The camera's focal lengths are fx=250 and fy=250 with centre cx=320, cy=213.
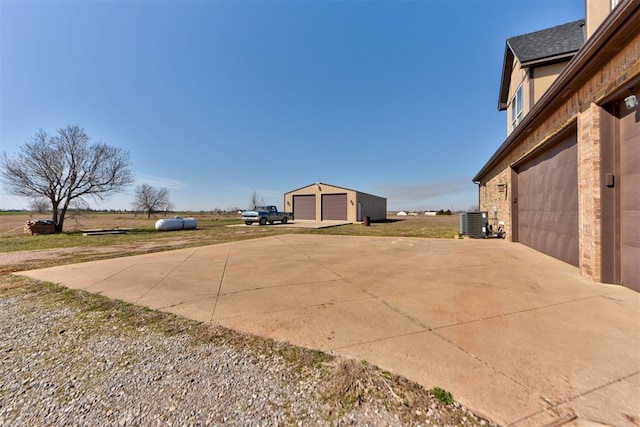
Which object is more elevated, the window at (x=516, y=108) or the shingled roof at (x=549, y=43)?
the shingled roof at (x=549, y=43)

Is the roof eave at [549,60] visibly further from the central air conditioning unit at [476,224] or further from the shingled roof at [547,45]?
the central air conditioning unit at [476,224]

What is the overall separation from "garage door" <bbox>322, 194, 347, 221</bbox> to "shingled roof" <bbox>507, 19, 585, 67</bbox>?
21958 mm

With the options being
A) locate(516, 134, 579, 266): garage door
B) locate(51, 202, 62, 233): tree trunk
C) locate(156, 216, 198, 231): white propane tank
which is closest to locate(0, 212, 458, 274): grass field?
locate(51, 202, 62, 233): tree trunk

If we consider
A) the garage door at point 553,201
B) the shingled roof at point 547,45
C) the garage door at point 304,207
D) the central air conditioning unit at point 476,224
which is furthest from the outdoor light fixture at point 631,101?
the garage door at point 304,207

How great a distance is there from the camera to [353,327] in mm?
2941

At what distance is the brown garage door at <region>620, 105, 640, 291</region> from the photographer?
148 inches

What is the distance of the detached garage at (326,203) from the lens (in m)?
30.8

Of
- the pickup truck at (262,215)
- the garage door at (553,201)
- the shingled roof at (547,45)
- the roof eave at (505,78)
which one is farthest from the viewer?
the pickup truck at (262,215)

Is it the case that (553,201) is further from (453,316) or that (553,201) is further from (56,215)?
(56,215)

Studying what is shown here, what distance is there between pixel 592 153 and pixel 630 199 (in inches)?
36.5

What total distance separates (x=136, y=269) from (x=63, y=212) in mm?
20821

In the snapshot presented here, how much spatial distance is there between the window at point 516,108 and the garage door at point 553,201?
2934 mm

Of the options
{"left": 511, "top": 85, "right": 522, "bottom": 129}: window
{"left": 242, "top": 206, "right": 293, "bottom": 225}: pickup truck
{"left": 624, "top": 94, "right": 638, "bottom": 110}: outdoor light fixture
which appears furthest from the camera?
{"left": 242, "top": 206, "right": 293, "bottom": 225}: pickup truck

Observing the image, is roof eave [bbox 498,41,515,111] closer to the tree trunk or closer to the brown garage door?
the brown garage door
